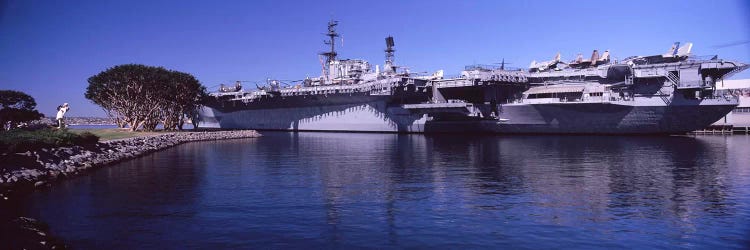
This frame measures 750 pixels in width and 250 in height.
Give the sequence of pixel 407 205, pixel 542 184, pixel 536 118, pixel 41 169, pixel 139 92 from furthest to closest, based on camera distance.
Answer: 1. pixel 139 92
2. pixel 536 118
3. pixel 41 169
4. pixel 542 184
5. pixel 407 205

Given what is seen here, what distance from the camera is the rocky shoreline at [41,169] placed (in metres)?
9.49

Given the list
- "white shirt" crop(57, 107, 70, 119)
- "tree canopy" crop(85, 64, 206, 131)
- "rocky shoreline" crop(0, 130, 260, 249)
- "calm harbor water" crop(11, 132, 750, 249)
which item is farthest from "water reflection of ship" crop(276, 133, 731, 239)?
"tree canopy" crop(85, 64, 206, 131)

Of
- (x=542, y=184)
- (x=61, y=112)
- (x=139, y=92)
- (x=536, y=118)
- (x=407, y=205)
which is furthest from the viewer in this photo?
(x=139, y=92)

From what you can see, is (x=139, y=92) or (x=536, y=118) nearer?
(x=536, y=118)

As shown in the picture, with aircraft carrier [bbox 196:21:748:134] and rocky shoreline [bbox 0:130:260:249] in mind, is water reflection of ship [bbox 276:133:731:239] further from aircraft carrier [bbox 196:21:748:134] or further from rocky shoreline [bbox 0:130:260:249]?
aircraft carrier [bbox 196:21:748:134]

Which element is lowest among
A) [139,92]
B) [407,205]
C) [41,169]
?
[407,205]

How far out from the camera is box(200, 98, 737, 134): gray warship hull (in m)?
40.6

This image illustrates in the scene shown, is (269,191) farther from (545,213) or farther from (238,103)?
(238,103)

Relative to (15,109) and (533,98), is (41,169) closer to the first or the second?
(15,109)

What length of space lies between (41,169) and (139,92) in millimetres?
31762

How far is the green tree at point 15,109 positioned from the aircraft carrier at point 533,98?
2520cm

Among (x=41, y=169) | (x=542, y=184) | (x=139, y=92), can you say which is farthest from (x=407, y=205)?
(x=139, y=92)

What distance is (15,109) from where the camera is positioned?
122 ft

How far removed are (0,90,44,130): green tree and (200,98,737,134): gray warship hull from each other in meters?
29.3
